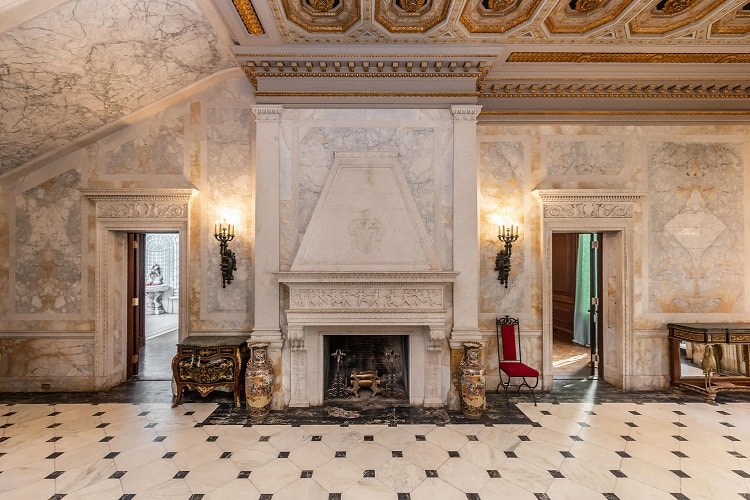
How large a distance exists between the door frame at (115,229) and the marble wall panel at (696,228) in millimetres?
7090

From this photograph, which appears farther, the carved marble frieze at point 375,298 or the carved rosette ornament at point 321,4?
the carved marble frieze at point 375,298

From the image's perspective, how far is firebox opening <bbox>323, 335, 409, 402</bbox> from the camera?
4938 millimetres

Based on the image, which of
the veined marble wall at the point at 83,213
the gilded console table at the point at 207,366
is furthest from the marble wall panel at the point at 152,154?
the gilded console table at the point at 207,366

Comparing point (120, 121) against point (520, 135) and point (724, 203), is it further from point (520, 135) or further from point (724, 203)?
point (724, 203)

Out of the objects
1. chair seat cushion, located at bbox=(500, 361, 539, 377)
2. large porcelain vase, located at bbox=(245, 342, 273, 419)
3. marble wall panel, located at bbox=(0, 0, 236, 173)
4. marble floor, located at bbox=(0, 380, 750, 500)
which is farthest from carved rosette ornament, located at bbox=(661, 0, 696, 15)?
large porcelain vase, located at bbox=(245, 342, 273, 419)

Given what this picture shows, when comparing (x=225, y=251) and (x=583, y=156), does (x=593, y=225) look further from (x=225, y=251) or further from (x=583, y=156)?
(x=225, y=251)

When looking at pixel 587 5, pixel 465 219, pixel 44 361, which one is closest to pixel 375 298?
pixel 465 219

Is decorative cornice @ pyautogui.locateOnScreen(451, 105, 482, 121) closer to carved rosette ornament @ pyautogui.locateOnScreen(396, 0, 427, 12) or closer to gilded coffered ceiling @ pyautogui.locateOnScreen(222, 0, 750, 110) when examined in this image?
gilded coffered ceiling @ pyautogui.locateOnScreen(222, 0, 750, 110)

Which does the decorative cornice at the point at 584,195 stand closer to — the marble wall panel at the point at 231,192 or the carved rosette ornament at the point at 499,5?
the carved rosette ornament at the point at 499,5

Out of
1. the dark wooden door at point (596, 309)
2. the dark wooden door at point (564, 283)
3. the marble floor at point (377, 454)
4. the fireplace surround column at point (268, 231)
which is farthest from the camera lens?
the dark wooden door at point (564, 283)

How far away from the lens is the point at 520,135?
5.50 meters

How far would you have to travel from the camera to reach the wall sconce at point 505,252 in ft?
17.3

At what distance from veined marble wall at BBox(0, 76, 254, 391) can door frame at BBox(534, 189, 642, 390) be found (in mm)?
4523

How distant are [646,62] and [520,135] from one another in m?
1.80
